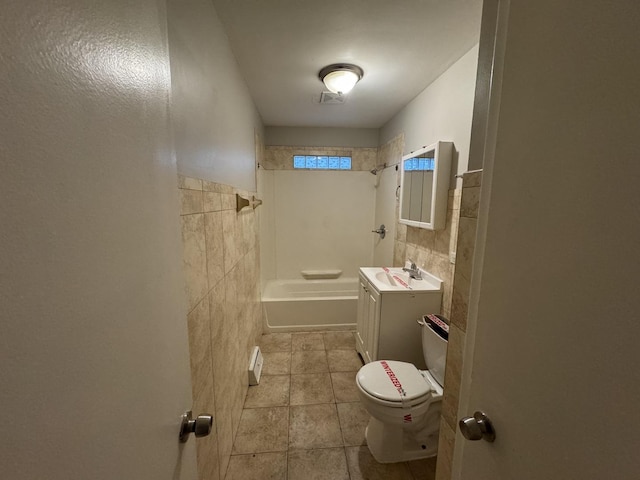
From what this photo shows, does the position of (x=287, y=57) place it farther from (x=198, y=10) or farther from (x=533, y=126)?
(x=533, y=126)

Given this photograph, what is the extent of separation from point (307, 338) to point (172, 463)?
2.39m

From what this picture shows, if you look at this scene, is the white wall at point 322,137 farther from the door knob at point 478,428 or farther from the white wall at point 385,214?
the door knob at point 478,428

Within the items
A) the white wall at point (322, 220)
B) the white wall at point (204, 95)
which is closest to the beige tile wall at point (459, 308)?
the white wall at point (204, 95)

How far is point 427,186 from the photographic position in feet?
6.66

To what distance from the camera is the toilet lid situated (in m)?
1.45

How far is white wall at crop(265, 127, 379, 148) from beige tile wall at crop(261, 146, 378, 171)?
52 millimetres

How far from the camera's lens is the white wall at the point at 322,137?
3.42 meters

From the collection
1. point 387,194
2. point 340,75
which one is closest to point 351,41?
point 340,75

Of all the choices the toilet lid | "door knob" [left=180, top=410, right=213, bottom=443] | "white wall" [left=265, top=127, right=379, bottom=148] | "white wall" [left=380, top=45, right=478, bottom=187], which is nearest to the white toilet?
the toilet lid

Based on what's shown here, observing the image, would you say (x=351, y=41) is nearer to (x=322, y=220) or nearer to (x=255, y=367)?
(x=322, y=220)

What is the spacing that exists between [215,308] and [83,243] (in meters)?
0.98

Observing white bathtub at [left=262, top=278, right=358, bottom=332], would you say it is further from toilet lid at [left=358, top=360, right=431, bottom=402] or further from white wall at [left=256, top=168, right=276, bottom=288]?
toilet lid at [left=358, top=360, right=431, bottom=402]

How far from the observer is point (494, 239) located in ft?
1.98

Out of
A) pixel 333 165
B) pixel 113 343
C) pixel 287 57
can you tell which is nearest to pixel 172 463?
pixel 113 343
